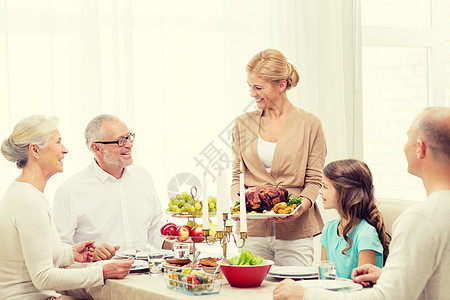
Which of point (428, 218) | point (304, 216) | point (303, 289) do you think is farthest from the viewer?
point (304, 216)

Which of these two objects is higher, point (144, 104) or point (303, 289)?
point (144, 104)

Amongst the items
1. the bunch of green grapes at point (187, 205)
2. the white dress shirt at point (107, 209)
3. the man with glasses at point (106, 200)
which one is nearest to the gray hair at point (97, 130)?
the man with glasses at point (106, 200)

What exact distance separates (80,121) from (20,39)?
0.63m

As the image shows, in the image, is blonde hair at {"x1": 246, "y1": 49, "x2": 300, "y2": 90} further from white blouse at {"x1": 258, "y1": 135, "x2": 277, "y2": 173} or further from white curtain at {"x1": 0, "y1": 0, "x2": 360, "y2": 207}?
white curtain at {"x1": 0, "y1": 0, "x2": 360, "y2": 207}

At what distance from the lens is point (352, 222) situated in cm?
251

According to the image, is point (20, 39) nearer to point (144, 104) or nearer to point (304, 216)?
point (144, 104)

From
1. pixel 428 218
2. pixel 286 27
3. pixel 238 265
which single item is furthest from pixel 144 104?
pixel 428 218

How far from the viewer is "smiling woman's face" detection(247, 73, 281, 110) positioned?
3.06 meters

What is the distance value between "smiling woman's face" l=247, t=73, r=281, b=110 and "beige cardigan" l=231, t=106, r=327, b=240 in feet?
0.34

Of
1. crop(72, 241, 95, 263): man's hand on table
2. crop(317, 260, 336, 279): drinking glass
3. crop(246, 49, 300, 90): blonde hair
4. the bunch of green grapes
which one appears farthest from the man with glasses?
crop(317, 260, 336, 279): drinking glass

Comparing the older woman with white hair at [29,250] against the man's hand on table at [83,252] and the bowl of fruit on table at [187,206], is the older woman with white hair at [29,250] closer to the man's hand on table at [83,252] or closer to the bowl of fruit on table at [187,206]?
the man's hand on table at [83,252]

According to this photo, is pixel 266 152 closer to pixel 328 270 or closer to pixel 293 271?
pixel 293 271

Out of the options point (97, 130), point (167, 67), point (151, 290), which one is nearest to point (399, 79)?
point (167, 67)

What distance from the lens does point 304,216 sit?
118 inches
